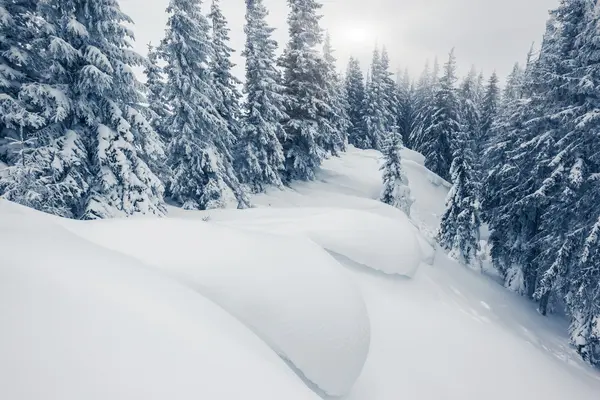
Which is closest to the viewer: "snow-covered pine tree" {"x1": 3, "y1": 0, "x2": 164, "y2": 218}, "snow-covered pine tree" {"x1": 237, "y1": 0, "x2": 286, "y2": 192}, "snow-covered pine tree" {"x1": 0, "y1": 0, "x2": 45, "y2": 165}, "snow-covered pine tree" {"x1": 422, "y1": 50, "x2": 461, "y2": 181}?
"snow-covered pine tree" {"x1": 0, "y1": 0, "x2": 45, "y2": 165}

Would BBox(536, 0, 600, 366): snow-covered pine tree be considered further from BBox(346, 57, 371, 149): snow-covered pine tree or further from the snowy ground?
BBox(346, 57, 371, 149): snow-covered pine tree

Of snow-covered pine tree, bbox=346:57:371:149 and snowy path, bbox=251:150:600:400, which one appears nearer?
snowy path, bbox=251:150:600:400

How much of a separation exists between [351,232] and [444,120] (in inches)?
1279

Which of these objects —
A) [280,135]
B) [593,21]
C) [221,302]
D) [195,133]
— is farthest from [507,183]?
[221,302]

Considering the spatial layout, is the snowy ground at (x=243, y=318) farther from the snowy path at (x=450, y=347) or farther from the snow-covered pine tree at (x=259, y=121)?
the snow-covered pine tree at (x=259, y=121)

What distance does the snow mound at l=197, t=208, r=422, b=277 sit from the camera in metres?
6.50

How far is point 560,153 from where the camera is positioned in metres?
13.4

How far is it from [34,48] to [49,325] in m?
11.7

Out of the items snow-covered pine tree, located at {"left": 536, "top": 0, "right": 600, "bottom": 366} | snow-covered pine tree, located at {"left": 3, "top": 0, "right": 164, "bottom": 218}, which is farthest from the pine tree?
snow-covered pine tree, located at {"left": 3, "top": 0, "right": 164, "bottom": 218}

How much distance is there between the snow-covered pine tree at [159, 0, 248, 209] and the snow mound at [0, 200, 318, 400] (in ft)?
42.7

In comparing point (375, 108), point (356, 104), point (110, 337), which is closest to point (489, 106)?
point (375, 108)

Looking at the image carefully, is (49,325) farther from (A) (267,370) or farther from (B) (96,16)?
(B) (96,16)

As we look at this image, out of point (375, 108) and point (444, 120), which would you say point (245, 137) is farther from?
point (375, 108)

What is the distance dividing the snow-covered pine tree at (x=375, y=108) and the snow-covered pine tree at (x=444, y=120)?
7.31 metres
